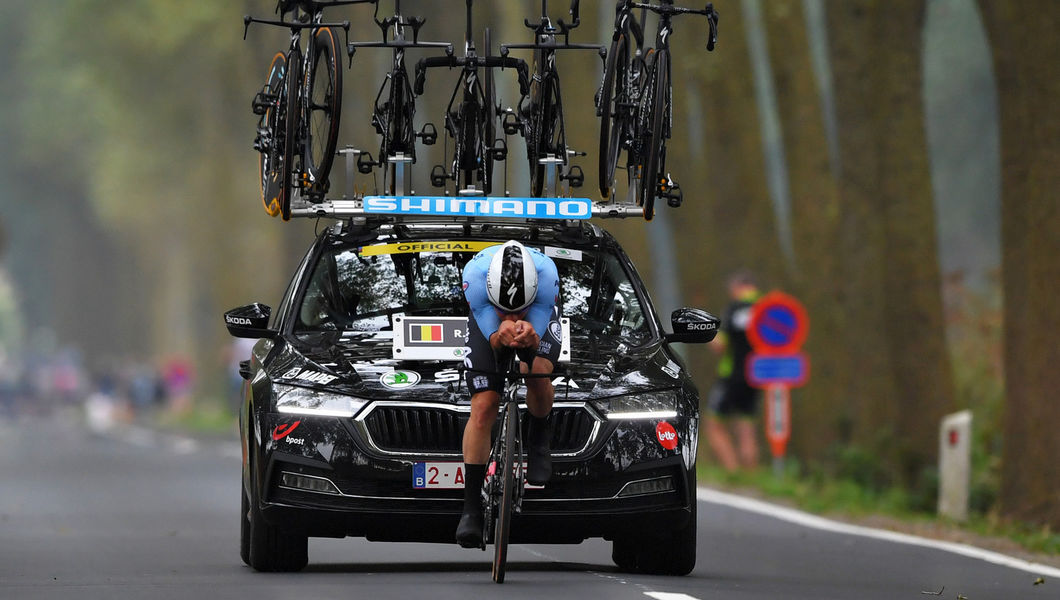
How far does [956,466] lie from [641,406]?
7446 millimetres

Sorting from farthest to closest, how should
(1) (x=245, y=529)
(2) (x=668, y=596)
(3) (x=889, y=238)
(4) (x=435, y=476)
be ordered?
1. (3) (x=889, y=238)
2. (1) (x=245, y=529)
3. (4) (x=435, y=476)
4. (2) (x=668, y=596)

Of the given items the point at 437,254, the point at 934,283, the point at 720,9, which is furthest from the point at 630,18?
the point at 720,9

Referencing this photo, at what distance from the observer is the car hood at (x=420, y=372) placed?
11688mm

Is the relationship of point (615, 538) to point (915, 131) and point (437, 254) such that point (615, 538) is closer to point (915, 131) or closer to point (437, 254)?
point (437, 254)

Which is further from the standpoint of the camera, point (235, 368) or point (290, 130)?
point (235, 368)

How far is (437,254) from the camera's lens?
42.4ft

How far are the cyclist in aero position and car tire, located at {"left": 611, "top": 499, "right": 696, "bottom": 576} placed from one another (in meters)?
1.05

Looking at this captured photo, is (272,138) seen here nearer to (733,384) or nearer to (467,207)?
(467,207)

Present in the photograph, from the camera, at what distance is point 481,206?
40.9ft

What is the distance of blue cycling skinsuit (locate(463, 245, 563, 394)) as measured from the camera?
11125mm

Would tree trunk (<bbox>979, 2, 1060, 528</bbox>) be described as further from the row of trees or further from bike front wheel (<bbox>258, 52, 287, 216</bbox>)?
bike front wheel (<bbox>258, 52, 287, 216</bbox>)

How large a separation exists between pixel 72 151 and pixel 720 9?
42799 mm

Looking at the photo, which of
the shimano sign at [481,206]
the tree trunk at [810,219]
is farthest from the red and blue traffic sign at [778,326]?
the shimano sign at [481,206]

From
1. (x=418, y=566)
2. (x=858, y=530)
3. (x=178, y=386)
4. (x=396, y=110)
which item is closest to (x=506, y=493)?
(x=418, y=566)
